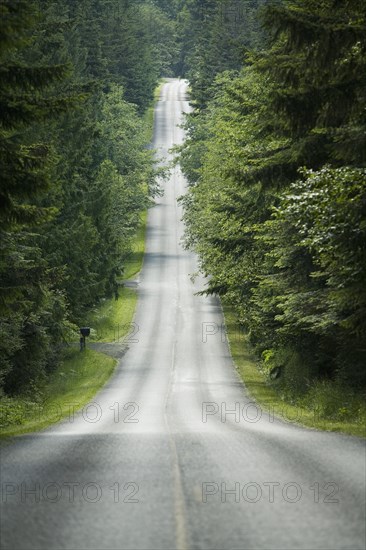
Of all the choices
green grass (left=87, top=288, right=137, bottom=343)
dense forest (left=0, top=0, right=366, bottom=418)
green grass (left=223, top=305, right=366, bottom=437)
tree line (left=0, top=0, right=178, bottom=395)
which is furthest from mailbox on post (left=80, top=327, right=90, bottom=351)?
green grass (left=223, top=305, right=366, bottom=437)

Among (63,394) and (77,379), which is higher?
(63,394)

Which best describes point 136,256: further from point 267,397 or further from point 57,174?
point 267,397

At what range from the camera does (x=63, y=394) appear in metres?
37.1

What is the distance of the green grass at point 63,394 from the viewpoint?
24250 millimetres

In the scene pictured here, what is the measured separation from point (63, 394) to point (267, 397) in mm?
9900

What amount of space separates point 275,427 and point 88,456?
660 centimetres

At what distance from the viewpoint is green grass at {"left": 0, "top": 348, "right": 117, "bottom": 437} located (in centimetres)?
2425

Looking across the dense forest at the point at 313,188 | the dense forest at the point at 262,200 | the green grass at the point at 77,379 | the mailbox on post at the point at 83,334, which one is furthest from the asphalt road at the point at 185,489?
the mailbox on post at the point at 83,334

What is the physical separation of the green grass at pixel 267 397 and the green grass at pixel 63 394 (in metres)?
6.04

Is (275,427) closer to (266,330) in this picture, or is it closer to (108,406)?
(266,330)

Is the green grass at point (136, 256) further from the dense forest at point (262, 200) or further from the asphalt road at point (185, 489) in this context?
the asphalt road at point (185, 489)

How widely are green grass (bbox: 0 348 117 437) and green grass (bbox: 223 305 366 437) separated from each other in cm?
604

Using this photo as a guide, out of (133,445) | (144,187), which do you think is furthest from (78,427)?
Answer: (144,187)

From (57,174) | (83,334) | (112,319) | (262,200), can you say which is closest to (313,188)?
(262,200)
